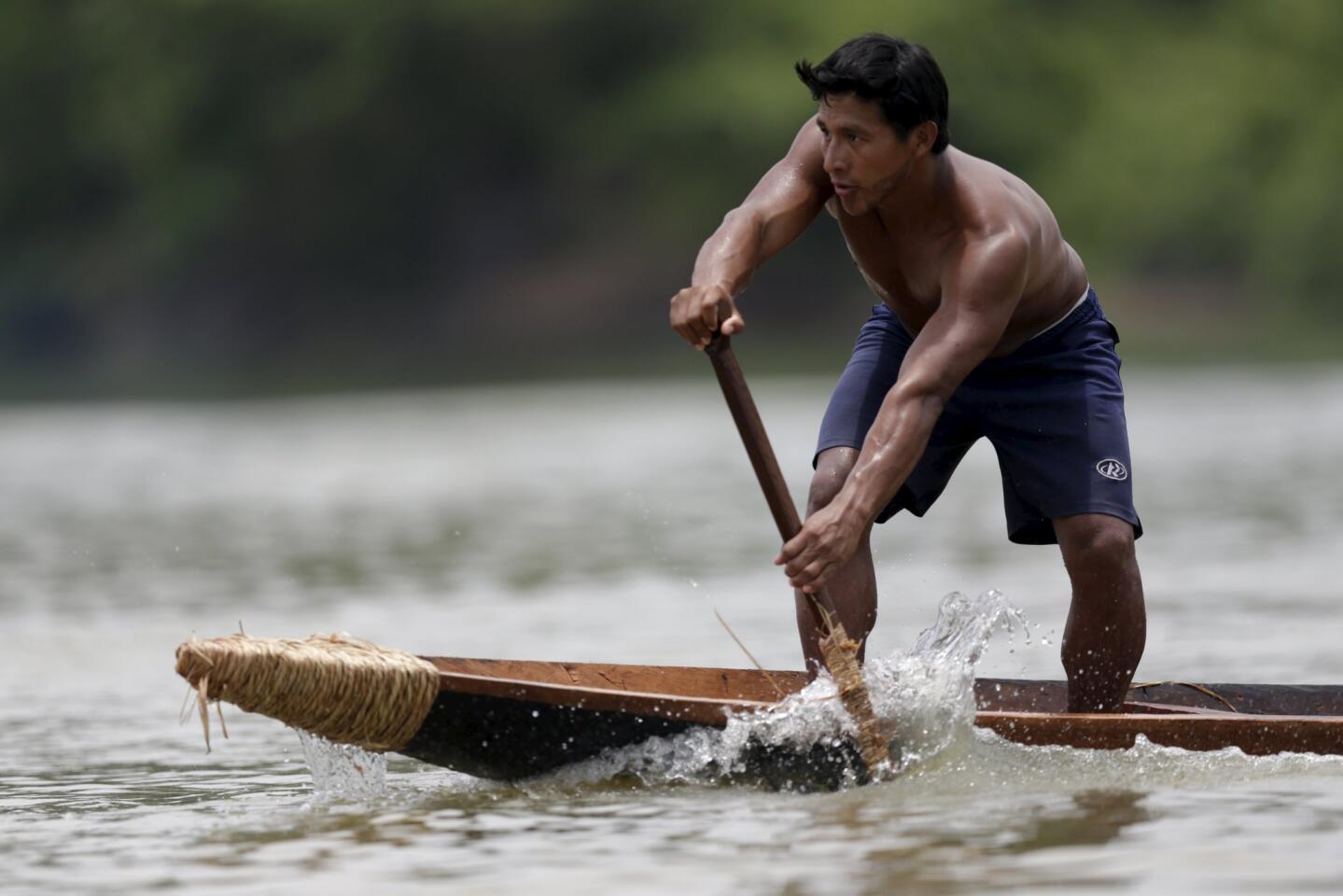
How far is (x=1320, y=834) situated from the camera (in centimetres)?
568

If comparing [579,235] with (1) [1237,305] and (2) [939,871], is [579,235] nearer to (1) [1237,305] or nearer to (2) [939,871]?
(1) [1237,305]

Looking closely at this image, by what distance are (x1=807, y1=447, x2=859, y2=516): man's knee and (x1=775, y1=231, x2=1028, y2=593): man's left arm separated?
1.10 ft

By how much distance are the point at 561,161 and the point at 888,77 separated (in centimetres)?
4933

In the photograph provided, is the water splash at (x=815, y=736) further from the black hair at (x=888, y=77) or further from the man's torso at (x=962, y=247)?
the black hair at (x=888, y=77)

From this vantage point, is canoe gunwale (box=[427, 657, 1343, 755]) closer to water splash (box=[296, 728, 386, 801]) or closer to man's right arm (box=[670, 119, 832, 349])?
water splash (box=[296, 728, 386, 801])

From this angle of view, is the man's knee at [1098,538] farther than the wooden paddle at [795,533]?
Yes

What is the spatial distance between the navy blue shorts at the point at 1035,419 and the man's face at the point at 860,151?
0.74 meters

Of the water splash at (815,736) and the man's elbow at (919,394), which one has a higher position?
the man's elbow at (919,394)

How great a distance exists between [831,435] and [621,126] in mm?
48078

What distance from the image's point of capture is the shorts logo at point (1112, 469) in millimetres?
6730

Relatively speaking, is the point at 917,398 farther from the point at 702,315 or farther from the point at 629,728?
the point at 629,728

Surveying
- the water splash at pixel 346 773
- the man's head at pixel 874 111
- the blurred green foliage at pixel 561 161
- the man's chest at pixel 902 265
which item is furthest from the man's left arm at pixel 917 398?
the blurred green foliage at pixel 561 161

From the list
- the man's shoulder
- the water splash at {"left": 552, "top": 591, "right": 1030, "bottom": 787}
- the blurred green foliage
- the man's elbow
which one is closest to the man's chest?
the man's shoulder

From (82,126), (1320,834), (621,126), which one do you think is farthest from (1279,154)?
(1320,834)
